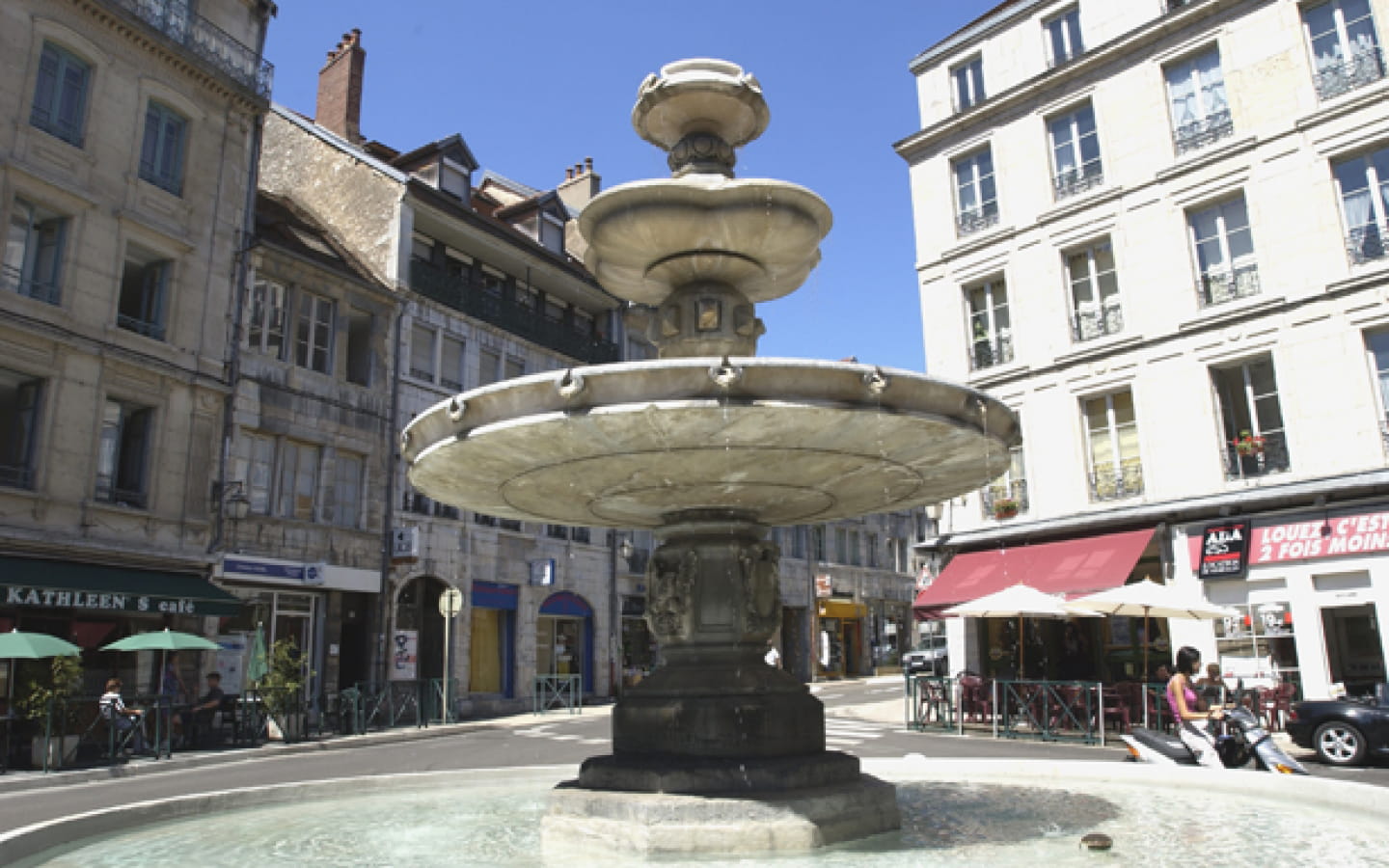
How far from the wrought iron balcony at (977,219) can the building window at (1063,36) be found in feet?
11.2

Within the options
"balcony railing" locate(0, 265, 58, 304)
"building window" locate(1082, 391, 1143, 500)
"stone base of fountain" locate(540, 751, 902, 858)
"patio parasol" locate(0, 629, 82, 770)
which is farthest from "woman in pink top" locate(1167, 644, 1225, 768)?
"balcony railing" locate(0, 265, 58, 304)

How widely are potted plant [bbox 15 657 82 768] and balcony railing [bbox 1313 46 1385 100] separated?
2294 cm

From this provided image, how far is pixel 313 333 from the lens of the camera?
23641 mm

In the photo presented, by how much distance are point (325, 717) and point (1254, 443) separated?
61.3 ft

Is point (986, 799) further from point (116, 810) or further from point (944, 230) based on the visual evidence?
point (944, 230)

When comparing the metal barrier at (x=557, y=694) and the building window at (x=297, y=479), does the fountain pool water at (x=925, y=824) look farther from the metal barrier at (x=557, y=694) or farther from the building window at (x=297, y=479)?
the metal barrier at (x=557, y=694)

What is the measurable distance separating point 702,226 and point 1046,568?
48.8ft

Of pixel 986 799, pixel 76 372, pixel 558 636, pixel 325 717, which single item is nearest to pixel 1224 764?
pixel 986 799

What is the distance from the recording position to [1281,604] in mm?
17016

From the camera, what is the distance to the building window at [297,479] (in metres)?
22.1

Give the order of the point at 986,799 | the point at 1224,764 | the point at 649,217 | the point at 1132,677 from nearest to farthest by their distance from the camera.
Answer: the point at 649,217, the point at 986,799, the point at 1224,764, the point at 1132,677

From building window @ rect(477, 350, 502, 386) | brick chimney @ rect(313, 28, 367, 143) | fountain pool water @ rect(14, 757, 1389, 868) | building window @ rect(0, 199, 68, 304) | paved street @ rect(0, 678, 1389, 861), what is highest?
brick chimney @ rect(313, 28, 367, 143)

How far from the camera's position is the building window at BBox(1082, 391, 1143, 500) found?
19578 millimetres

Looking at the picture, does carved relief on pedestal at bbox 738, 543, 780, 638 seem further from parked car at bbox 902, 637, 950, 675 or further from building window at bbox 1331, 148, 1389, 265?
parked car at bbox 902, 637, 950, 675
